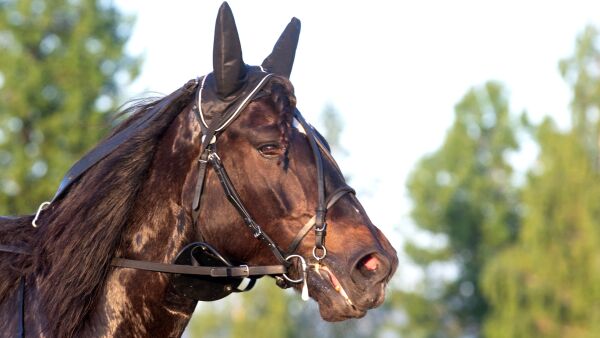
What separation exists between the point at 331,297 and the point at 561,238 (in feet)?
106

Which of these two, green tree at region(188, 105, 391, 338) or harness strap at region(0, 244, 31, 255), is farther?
green tree at region(188, 105, 391, 338)

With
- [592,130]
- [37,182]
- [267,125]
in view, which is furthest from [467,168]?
[267,125]

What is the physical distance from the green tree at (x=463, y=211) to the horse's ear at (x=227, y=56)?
3993 cm

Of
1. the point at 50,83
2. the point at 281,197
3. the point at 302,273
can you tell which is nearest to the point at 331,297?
the point at 302,273

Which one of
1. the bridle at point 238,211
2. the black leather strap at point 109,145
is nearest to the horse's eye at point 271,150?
the bridle at point 238,211

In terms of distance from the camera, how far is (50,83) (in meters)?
21.4

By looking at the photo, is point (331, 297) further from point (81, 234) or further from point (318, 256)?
point (81, 234)

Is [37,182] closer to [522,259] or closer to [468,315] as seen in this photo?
[522,259]

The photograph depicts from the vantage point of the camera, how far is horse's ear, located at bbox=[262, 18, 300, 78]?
4836mm

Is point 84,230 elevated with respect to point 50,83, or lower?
elevated

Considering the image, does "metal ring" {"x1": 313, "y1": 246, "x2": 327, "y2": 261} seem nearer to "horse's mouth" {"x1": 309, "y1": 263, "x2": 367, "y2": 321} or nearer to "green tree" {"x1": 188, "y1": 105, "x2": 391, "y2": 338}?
"horse's mouth" {"x1": 309, "y1": 263, "x2": 367, "y2": 321}

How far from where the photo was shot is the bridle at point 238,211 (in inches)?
168

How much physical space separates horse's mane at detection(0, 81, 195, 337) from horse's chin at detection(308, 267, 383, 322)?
962 millimetres

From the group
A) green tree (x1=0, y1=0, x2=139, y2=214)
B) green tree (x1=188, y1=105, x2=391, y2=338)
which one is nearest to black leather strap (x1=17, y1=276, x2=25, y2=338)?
green tree (x1=0, y1=0, x2=139, y2=214)
